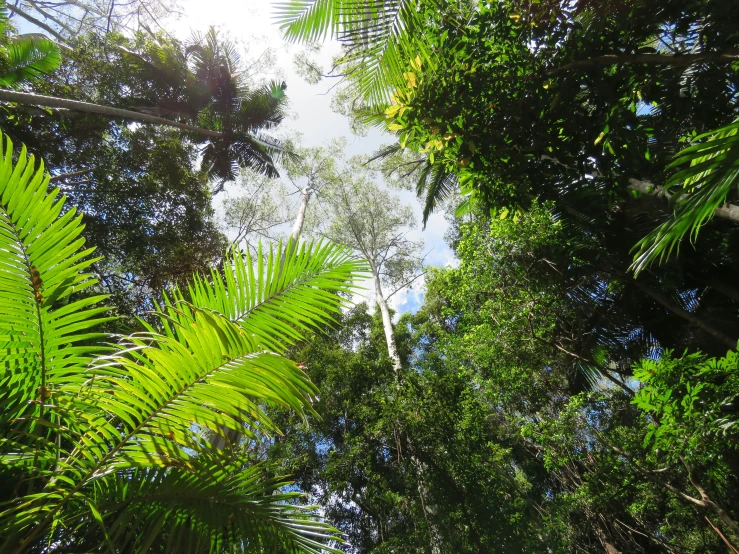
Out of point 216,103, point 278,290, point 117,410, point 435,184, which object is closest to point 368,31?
point 278,290

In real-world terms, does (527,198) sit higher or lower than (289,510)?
higher

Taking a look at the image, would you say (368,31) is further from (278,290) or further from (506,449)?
(506,449)

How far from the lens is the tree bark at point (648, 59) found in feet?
9.07

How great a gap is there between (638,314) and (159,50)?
10.9 metres

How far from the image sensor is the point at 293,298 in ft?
5.57

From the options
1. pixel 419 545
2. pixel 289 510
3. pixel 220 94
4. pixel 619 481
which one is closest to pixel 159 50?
pixel 220 94

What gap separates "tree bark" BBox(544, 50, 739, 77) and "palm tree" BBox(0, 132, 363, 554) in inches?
144

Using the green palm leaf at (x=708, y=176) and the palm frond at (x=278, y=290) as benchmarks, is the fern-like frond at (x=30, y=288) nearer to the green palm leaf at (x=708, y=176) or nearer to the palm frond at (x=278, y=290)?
the palm frond at (x=278, y=290)

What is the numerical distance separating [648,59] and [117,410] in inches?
173

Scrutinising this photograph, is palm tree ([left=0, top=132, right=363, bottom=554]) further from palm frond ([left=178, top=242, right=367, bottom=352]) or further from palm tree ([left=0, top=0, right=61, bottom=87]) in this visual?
palm tree ([left=0, top=0, right=61, bottom=87])

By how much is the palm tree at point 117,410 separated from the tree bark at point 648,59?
3.67 metres

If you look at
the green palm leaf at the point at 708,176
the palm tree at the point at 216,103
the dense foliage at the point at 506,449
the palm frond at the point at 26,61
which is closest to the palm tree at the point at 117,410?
the green palm leaf at the point at 708,176

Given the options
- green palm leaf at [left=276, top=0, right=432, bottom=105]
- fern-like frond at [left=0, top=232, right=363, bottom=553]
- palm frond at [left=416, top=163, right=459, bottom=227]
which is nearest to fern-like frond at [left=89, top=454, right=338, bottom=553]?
fern-like frond at [left=0, top=232, right=363, bottom=553]

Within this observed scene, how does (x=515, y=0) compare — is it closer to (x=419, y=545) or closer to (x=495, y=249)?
(x=495, y=249)
